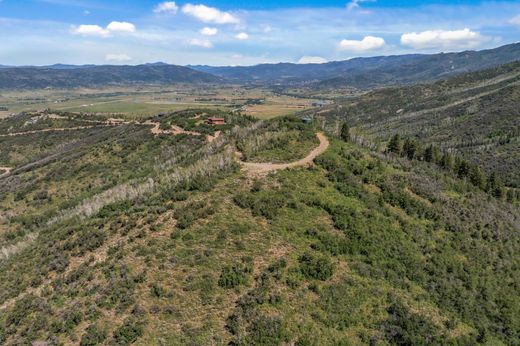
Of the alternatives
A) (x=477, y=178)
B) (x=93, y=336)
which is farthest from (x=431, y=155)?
(x=93, y=336)

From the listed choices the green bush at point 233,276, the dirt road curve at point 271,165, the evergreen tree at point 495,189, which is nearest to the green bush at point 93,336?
the green bush at point 233,276

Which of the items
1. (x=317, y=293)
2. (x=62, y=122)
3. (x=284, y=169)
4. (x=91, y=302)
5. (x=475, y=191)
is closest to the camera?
(x=91, y=302)

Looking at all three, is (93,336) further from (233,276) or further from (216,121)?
(216,121)

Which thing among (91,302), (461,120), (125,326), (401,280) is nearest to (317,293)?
→ (401,280)

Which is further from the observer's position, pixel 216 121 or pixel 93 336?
pixel 216 121

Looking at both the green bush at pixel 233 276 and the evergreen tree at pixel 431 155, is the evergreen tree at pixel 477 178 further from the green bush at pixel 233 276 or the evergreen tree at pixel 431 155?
the green bush at pixel 233 276

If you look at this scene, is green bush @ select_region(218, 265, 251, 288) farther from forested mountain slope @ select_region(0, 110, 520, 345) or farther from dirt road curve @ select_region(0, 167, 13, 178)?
dirt road curve @ select_region(0, 167, 13, 178)

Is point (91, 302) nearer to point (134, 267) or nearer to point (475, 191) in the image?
point (134, 267)

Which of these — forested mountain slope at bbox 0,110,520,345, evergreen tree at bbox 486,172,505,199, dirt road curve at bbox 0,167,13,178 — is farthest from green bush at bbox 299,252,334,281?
dirt road curve at bbox 0,167,13,178

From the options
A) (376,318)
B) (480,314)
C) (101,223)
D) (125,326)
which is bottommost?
(480,314)
